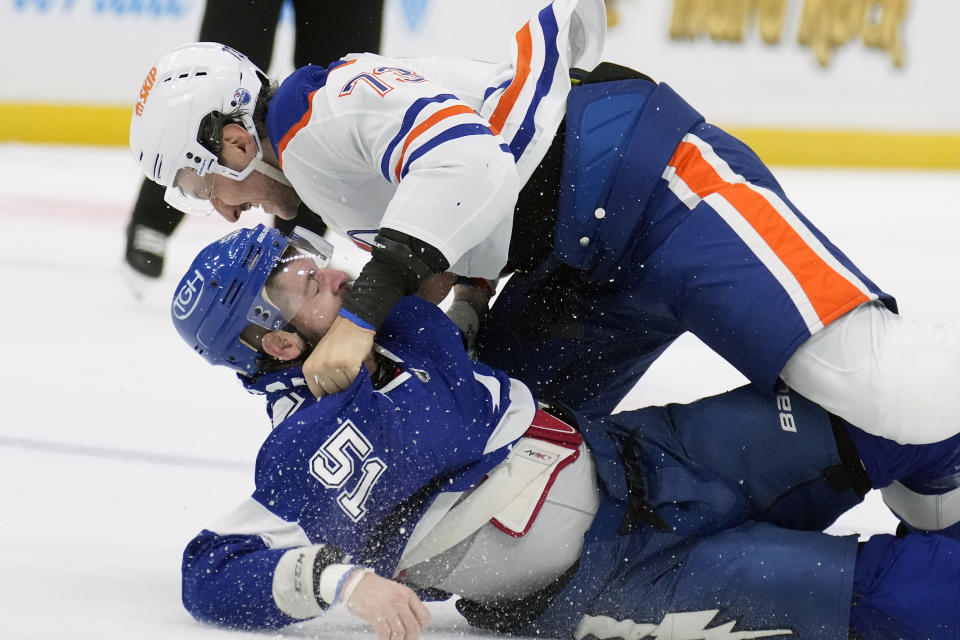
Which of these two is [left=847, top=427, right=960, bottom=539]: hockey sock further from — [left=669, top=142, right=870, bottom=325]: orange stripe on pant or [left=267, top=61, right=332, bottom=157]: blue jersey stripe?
[left=267, top=61, right=332, bottom=157]: blue jersey stripe

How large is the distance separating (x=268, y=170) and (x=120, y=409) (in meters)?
1.03

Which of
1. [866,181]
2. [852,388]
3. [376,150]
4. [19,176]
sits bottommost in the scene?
[19,176]

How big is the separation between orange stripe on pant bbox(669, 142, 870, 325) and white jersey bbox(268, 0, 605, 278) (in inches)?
9.3

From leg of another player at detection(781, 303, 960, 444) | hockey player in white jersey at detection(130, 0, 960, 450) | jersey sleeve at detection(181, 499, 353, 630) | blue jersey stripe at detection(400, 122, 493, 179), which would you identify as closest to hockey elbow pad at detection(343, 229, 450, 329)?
hockey player in white jersey at detection(130, 0, 960, 450)

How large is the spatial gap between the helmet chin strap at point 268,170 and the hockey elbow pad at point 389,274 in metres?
0.46

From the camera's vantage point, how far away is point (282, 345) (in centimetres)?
194

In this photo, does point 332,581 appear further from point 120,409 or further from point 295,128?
point 120,409

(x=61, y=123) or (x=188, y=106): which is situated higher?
(x=188, y=106)

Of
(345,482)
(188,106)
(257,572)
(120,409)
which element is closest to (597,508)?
(345,482)

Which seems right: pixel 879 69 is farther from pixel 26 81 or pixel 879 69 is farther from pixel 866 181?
pixel 26 81

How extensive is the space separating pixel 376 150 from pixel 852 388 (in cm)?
78

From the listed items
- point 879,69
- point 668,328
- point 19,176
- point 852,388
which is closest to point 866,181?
point 879,69

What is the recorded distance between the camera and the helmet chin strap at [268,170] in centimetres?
236

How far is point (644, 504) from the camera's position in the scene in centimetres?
192
